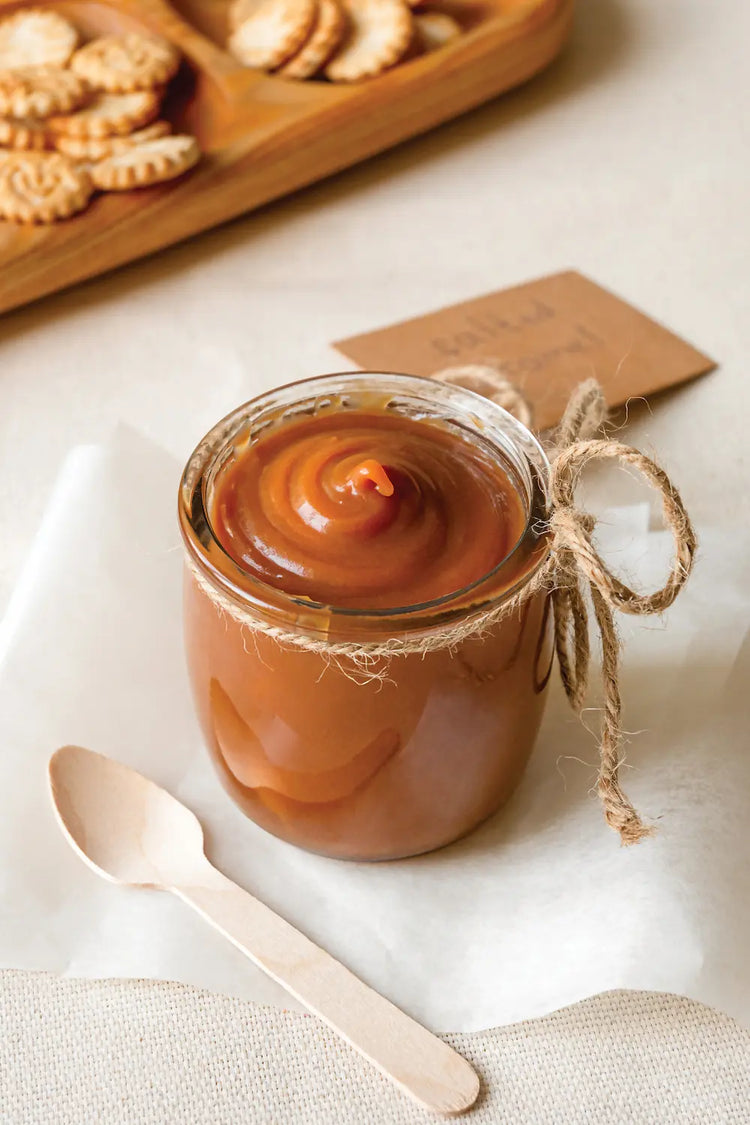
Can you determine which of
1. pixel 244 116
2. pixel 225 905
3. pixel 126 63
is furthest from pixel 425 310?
pixel 225 905

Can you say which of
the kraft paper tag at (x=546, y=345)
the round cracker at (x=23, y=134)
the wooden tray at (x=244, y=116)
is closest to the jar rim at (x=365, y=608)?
the kraft paper tag at (x=546, y=345)

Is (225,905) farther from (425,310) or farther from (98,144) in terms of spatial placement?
(98,144)

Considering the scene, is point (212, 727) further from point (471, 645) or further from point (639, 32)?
point (639, 32)

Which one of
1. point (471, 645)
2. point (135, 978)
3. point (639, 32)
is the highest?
point (639, 32)

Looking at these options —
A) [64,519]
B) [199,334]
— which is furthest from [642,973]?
[199,334]

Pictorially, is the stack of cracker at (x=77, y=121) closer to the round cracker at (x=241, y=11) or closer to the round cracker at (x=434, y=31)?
the round cracker at (x=241, y=11)

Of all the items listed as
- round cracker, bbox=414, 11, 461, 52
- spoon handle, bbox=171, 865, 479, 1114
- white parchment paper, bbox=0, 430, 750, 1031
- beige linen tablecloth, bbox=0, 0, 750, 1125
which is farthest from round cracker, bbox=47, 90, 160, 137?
spoon handle, bbox=171, 865, 479, 1114
